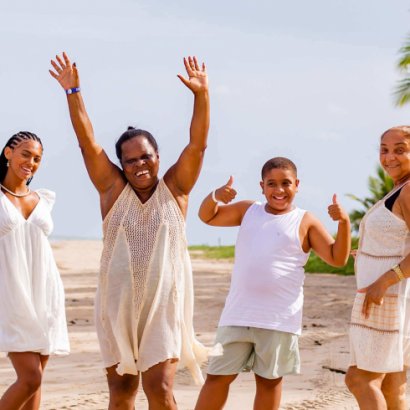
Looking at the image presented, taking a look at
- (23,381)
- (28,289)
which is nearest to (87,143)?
(28,289)

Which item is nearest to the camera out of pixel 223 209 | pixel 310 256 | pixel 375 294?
pixel 375 294

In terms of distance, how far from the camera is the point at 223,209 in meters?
5.75

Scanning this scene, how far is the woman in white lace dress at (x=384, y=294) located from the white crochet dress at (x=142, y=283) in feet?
3.18

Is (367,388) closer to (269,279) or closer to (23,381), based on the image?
(269,279)

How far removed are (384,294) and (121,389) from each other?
148 centimetres

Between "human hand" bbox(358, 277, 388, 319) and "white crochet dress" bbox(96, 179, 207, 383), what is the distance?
0.96 metres

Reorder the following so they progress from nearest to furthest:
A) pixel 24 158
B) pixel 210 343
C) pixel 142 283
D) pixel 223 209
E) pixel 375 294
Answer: pixel 142 283, pixel 375 294, pixel 223 209, pixel 24 158, pixel 210 343

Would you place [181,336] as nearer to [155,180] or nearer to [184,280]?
[184,280]

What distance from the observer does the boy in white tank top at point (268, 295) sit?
544cm

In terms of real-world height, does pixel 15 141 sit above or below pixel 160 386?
above

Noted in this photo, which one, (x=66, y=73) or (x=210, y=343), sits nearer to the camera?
(x=66, y=73)

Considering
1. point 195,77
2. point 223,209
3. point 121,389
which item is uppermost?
point 195,77

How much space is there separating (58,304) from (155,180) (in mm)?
1230

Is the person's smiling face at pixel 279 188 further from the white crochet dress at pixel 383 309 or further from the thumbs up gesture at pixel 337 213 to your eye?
the white crochet dress at pixel 383 309
